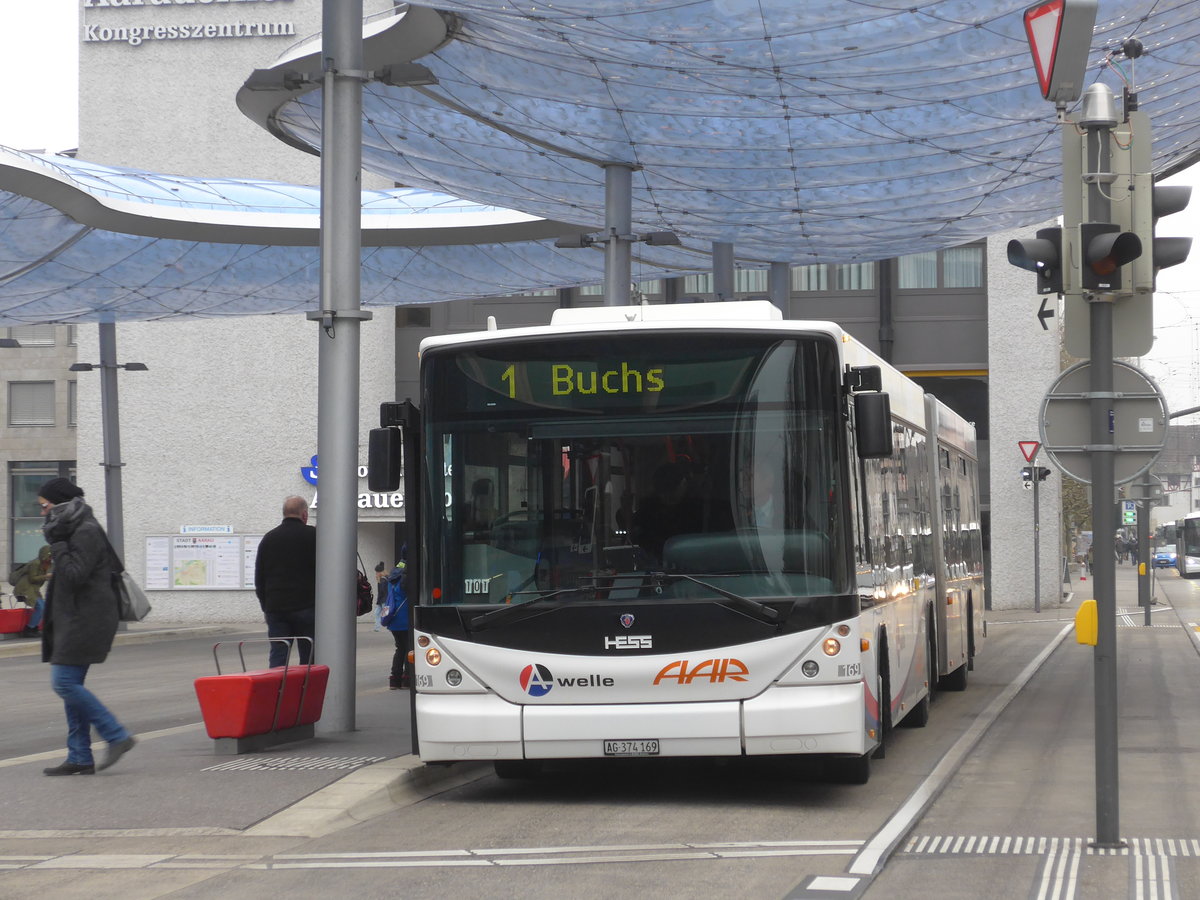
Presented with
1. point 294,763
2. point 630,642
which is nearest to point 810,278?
point 294,763

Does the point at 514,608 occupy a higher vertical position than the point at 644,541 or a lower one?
lower

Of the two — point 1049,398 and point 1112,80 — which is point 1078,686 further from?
point 1049,398

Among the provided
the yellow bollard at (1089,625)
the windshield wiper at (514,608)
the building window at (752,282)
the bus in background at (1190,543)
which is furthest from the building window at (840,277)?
the bus in background at (1190,543)

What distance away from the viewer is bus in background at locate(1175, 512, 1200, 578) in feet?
236

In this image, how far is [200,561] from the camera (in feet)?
143

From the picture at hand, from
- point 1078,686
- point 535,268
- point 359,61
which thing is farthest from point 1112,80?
point 535,268

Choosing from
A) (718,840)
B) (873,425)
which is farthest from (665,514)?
(718,840)

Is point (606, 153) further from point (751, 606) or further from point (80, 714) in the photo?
point (751, 606)

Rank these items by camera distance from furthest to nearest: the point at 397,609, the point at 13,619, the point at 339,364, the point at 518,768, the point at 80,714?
1. the point at 13,619
2. the point at 397,609
3. the point at 339,364
4. the point at 518,768
5. the point at 80,714

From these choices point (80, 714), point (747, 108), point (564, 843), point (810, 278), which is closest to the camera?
point (564, 843)

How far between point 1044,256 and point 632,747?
11.6 feet

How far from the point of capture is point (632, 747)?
9.60 meters

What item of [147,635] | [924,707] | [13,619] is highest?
[924,707]

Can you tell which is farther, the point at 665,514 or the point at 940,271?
the point at 940,271
